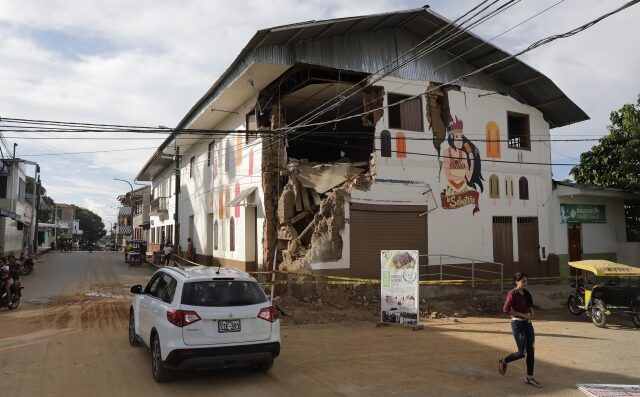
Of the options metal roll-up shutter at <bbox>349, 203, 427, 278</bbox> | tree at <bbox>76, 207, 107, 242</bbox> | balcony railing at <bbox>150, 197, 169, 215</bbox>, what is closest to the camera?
metal roll-up shutter at <bbox>349, 203, 427, 278</bbox>

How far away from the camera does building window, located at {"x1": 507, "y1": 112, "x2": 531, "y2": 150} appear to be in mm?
20734

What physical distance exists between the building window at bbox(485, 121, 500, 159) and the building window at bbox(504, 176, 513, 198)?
1.03m

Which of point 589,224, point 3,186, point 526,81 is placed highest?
point 526,81

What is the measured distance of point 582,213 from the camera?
2145 cm

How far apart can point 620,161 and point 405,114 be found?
12.3 metres

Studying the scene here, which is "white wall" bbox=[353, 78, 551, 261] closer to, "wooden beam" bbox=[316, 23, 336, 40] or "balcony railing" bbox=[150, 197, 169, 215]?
"wooden beam" bbox=[316, 23, 336, 40]

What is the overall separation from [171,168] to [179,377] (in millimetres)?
31802

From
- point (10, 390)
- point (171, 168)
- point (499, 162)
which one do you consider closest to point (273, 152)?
point (499, 162)

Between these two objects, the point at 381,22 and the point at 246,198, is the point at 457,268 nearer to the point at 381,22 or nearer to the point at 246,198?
the point at 246,198

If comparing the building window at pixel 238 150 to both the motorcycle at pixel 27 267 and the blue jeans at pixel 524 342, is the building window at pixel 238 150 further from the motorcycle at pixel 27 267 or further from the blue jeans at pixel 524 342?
the blue jeans at pixel 524 342

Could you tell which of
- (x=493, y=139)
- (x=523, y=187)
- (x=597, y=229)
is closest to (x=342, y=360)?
(x=493, y=139)

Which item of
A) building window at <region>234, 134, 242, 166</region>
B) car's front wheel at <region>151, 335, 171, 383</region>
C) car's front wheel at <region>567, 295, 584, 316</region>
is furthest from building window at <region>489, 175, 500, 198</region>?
car's front wheel at <region>151, 335, 171, 383</region>

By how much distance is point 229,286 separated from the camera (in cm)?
697

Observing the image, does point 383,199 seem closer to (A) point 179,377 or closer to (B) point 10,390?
(A) point 179,377
